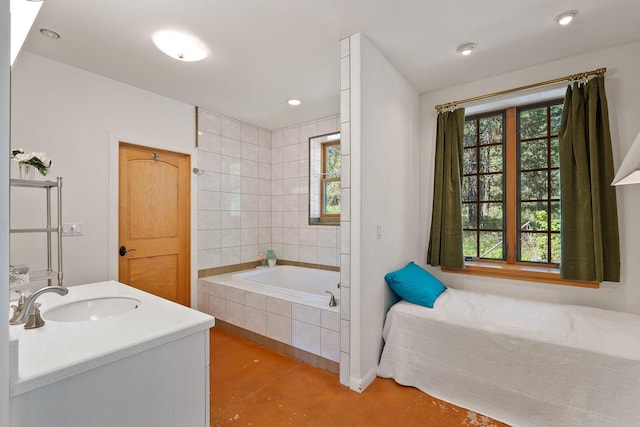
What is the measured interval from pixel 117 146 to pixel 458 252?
128 inches

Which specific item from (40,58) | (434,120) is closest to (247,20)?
(40,58)

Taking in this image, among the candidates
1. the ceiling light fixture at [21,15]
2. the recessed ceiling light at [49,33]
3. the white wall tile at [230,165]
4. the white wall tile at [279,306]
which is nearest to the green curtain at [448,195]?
the white wall tile at [279,306]

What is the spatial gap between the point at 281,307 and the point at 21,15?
7.51 ft

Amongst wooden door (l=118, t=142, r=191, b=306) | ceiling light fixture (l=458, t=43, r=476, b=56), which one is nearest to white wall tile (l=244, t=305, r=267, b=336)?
wooden door (l=118, t=142, r=191, b=306)

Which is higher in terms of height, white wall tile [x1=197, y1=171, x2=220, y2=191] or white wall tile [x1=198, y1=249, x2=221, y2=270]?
white wall tile [x1=197, y1=171, x2=220, y2=191]

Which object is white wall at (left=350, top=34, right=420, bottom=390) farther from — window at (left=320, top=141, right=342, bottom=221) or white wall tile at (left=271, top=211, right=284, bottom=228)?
white wall tile at (left=271, top=211, right=284, bottom=228)

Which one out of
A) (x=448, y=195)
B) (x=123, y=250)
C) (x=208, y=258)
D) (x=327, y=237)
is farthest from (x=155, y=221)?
(x=448, y=195)

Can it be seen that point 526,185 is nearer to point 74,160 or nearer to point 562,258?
point 562,258

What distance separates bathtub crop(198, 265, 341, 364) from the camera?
91.4 inches

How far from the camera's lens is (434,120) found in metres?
2.95

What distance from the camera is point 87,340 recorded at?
→ 3.57 ft

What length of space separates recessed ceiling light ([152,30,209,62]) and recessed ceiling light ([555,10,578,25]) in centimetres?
237

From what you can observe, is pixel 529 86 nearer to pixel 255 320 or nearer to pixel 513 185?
pixel 513 185

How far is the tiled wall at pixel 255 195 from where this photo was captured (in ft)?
11.3
